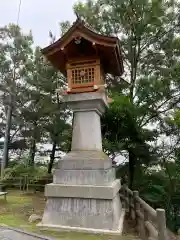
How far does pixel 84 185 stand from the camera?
5.45 m

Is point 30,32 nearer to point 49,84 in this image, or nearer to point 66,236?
point 49,84

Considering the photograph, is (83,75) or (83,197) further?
(83,75)

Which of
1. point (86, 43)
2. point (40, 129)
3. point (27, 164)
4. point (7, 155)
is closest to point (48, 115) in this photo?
Result: point (40, 129)

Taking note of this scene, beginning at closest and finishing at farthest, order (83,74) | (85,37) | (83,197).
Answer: (83,197) < (85,37) < (83,74)

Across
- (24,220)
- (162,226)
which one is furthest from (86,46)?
(24,220)

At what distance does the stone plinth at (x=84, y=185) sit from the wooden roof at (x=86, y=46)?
1037 millimetres

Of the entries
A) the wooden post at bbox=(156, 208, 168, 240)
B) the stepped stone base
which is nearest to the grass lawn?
the stepped stone base

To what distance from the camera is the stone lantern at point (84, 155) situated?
5.25 m

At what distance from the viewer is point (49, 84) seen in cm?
1255

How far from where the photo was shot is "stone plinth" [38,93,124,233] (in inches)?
205

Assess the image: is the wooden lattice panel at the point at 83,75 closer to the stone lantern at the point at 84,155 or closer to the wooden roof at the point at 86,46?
the stone lantern at the point at 84,155

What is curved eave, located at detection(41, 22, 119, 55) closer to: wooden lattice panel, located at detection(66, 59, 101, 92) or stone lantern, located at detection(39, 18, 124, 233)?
stone lantern, located at detection(39, 18, 124, 233)

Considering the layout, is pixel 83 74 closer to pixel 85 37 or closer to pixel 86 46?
pixel 86 46

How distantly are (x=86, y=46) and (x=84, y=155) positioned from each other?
2656 millimetres
